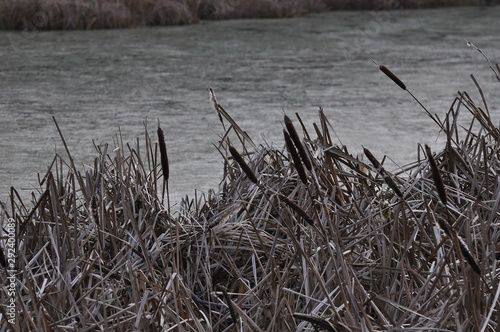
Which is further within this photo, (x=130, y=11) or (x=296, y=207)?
(x=130, y=11)

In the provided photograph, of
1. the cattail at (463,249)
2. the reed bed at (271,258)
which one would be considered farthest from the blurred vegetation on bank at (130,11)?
the cattail at (463,249)

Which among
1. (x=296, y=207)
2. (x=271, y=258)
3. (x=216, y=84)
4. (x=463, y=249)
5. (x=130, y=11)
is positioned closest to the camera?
(x=463, y=249)

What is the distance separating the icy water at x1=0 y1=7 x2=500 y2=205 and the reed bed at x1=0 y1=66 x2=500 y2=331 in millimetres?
629

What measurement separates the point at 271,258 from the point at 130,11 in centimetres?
584

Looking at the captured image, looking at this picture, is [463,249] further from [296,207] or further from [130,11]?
[130,11]

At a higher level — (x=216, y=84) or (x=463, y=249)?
(x=463, y=249)

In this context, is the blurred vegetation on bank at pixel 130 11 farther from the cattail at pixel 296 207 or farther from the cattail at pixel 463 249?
the cattail at pixel 463 249

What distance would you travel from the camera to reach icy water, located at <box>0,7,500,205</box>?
10.6 ft

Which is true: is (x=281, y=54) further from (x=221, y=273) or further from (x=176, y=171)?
(x=221, y=273)

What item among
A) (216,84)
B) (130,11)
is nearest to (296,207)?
(216,84)

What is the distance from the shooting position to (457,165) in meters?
1.74

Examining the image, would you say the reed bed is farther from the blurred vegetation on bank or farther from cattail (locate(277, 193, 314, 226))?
the blurred vegetation on bank

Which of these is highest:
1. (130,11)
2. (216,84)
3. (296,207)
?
(296,207)

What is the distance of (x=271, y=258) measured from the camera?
125 cm
